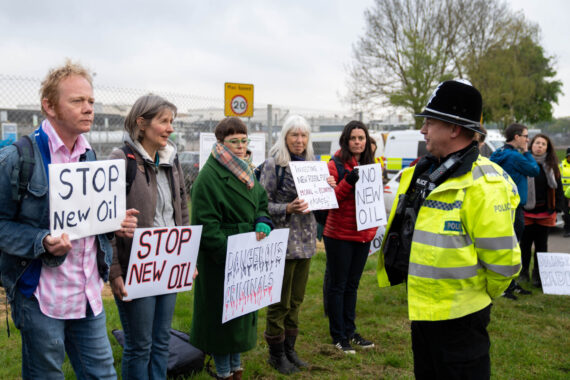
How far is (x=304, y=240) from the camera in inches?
162

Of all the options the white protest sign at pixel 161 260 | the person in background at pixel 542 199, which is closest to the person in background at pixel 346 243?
the white protest sign at pixel 161 260

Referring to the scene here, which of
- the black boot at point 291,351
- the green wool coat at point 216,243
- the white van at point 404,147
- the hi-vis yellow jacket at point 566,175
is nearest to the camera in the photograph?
the green wool coat at point 216,243

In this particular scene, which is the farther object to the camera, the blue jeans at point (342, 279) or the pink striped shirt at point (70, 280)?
the blue jeans at point (342, 279)

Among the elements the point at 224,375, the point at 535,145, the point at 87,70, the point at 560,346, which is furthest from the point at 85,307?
the point at 535,145

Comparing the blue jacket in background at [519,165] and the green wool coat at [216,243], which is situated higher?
the blue jacket in background at [519,165]

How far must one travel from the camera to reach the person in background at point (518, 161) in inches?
236

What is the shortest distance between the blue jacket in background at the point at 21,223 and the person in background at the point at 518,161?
543cm

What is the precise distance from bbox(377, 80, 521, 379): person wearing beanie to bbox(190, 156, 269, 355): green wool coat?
1.29m

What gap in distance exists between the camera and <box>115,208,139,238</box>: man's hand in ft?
8.68

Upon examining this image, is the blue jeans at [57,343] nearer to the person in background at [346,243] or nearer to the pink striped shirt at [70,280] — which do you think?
the pink striped shirt at [70,280]

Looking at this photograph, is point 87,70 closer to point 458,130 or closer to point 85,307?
point 85,307

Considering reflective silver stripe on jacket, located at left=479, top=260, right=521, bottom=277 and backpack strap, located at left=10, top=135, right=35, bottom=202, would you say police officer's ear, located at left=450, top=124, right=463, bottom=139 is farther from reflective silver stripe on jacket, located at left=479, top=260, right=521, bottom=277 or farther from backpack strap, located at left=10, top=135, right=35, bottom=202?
backpack strap, located at left=10, top=135, right=35, bottom=202

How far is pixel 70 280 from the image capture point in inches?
93.9

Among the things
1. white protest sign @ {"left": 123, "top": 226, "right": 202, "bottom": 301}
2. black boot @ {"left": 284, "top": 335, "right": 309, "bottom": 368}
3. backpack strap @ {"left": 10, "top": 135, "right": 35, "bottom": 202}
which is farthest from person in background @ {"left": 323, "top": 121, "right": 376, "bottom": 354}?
backpack strap @ {"left": 10, "top": 135, "right": 35, "bottom": 202}
